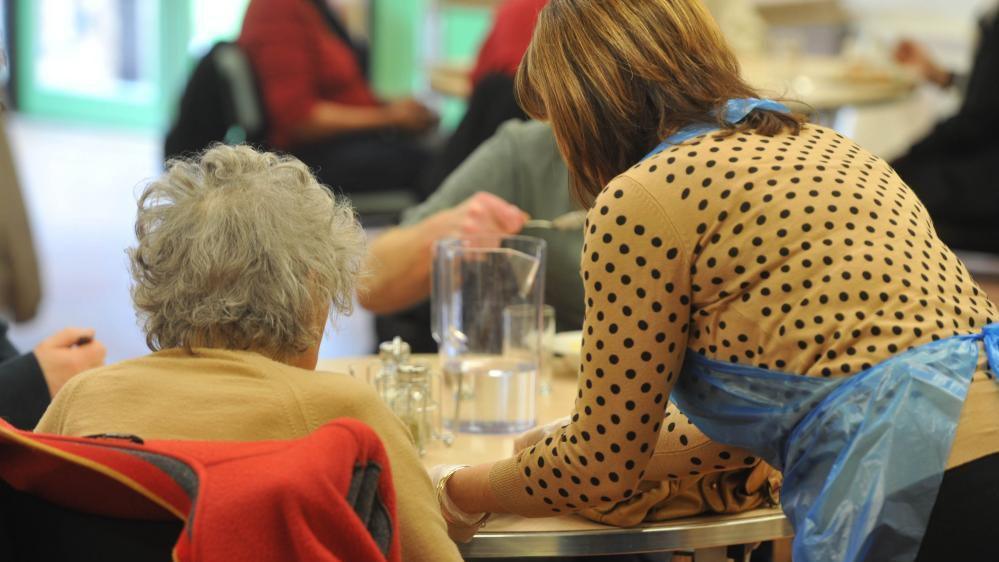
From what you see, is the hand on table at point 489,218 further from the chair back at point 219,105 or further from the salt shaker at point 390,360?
the chair back at point 219,105

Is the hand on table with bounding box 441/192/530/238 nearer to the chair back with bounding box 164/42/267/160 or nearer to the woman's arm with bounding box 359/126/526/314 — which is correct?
the woman's arm with bounding box 359/126/526/314

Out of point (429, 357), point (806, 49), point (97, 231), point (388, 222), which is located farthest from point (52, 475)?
point (806, 49)

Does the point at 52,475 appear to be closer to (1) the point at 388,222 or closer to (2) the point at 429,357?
(2) the point at 429,357

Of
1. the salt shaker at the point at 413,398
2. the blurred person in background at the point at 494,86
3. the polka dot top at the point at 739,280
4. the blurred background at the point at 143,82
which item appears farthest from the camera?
the blurred background at the point at 143,82

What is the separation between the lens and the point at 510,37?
12.0 ft

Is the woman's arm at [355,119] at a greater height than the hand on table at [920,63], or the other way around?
the hand on table at [920,63]

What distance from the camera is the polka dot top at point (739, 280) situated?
Result: 51.7 inches

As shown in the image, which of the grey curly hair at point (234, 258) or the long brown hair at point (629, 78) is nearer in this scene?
the grey curly hair at point (234, 258)

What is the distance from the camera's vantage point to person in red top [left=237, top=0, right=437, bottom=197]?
14.6 feet

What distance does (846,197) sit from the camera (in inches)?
53.4

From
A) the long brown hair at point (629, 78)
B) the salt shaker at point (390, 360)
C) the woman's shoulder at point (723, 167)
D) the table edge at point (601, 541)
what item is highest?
the long brown hair at point (629, 78)

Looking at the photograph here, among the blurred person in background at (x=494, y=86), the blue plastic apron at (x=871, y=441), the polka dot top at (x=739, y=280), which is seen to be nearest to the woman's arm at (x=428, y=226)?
the blurred person in background at (x=494, y=86)

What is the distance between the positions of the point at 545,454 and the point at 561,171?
1038 mm

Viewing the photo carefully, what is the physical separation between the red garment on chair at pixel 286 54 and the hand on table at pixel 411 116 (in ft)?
1.04
